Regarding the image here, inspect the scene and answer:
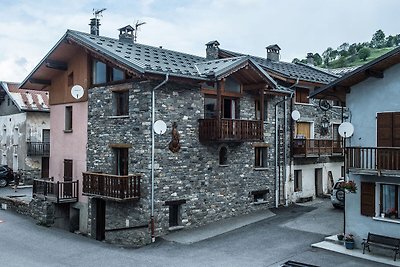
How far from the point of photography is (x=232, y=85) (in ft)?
69.8

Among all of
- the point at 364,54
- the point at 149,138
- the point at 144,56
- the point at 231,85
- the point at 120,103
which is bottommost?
the point at 149,138

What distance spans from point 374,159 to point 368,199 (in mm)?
1499

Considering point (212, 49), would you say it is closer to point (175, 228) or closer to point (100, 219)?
point (175, 228)

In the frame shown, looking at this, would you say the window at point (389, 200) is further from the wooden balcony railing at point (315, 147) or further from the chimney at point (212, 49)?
the chimney at point (212, 49)

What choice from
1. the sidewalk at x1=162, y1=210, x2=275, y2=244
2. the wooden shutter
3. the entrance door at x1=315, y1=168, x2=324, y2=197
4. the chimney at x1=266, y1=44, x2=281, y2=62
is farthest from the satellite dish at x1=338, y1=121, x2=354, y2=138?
the chimney at x1=266, y1=44, x2=281, y2=62

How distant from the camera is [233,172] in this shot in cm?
2127

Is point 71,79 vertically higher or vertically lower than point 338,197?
higher

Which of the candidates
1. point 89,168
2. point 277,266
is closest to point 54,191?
point 89,168

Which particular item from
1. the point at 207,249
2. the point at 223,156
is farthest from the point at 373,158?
the point at 223,156

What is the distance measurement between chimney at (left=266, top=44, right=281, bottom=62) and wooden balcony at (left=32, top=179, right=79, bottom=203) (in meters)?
14.9

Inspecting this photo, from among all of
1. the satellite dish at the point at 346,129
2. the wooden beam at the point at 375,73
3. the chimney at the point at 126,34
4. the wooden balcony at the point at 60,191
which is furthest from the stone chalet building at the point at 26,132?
the wooden beam at the point at 375,73

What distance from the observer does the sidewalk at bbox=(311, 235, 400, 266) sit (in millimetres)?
14272

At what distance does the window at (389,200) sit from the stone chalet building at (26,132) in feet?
83.2

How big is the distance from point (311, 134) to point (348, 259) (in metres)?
12.7
